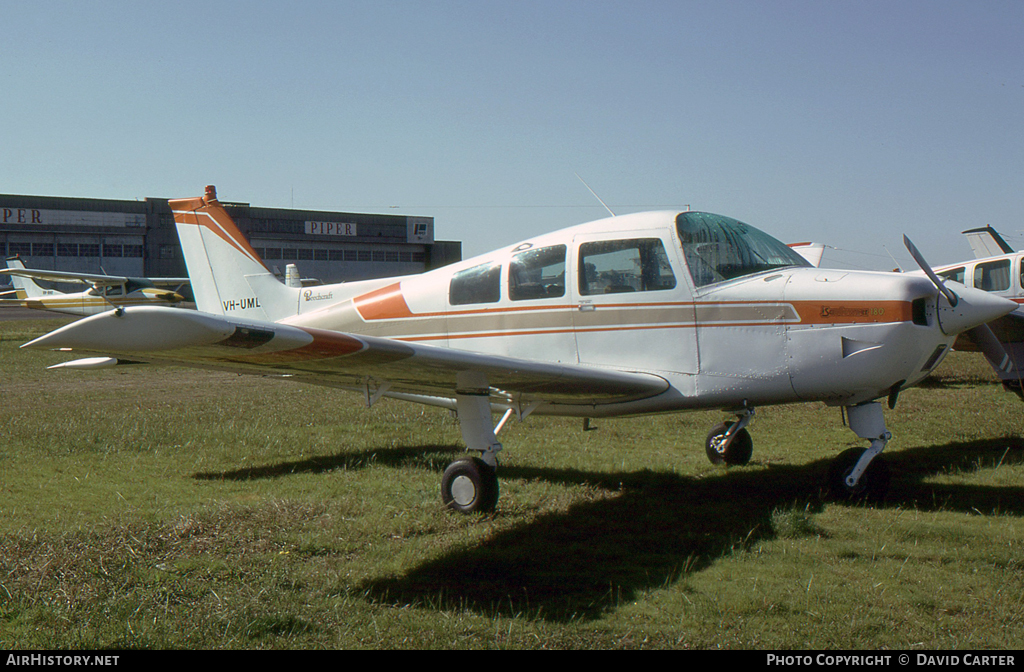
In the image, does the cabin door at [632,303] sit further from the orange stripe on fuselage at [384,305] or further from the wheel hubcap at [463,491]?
the orange stripe on fuselage at [384,305]

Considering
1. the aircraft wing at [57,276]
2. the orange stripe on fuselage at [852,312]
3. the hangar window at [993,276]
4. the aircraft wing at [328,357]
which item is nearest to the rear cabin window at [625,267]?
the aircraft wing at [328,357]

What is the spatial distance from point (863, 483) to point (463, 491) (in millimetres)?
3112

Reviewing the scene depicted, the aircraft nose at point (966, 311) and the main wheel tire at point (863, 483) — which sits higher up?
the aircraft nose at point (966, 311)

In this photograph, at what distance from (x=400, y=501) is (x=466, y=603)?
232 centimetres

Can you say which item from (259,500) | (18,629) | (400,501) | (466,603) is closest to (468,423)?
(400,501)

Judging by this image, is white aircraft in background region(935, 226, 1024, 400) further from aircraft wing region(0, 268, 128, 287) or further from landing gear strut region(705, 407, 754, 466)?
aircraft wing region(0, 268, 128, 287)

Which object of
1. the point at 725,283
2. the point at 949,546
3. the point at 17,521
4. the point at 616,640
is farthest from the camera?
the point at 725,283

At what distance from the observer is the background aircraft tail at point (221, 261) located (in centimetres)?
866

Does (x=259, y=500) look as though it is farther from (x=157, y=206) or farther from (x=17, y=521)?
(x=157, y=206)

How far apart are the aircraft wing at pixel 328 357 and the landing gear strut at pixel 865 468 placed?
155cm

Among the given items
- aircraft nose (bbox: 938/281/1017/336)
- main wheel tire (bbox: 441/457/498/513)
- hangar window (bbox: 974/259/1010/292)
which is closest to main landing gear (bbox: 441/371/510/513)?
main wheel tire (bbox: 441/457/498/513)

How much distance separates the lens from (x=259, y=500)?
6.13 meters

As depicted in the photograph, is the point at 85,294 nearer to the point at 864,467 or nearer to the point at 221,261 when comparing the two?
the point at 221,261

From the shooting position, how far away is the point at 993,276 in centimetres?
1545
